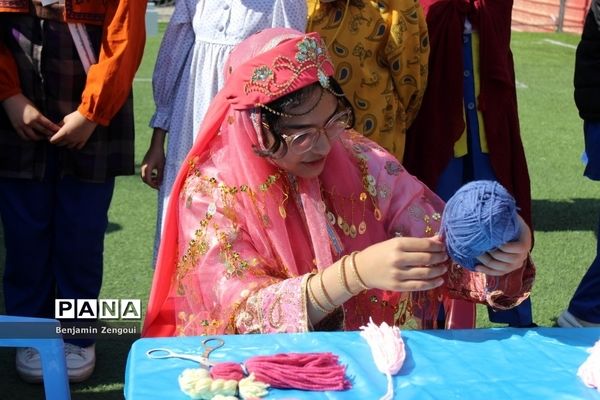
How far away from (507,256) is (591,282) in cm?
174

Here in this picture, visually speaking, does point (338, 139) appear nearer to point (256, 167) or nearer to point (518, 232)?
point (256, 167)

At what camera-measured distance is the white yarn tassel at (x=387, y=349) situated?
1.60 meters

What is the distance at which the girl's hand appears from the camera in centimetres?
171

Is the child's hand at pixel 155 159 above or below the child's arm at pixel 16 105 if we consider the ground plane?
below

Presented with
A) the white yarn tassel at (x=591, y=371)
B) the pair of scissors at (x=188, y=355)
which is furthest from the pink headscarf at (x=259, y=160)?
the white yarn tassel at (x=591, y=371)

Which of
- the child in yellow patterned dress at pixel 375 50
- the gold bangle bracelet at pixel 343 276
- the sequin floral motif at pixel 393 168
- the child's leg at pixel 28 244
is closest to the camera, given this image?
the gold bangle bracelet at pixel 343 276

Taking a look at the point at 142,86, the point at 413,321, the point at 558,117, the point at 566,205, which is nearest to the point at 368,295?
the point at 413,321

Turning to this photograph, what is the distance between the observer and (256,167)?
6.63 feet

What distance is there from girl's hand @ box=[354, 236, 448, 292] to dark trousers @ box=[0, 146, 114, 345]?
1367 mm

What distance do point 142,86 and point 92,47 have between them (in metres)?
5.53

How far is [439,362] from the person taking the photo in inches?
65.1

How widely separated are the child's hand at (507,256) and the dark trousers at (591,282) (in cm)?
163

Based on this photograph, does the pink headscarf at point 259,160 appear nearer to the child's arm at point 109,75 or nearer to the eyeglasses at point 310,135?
the eyeglasses at point 310,135

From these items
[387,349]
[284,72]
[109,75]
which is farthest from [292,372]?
[109,75]
